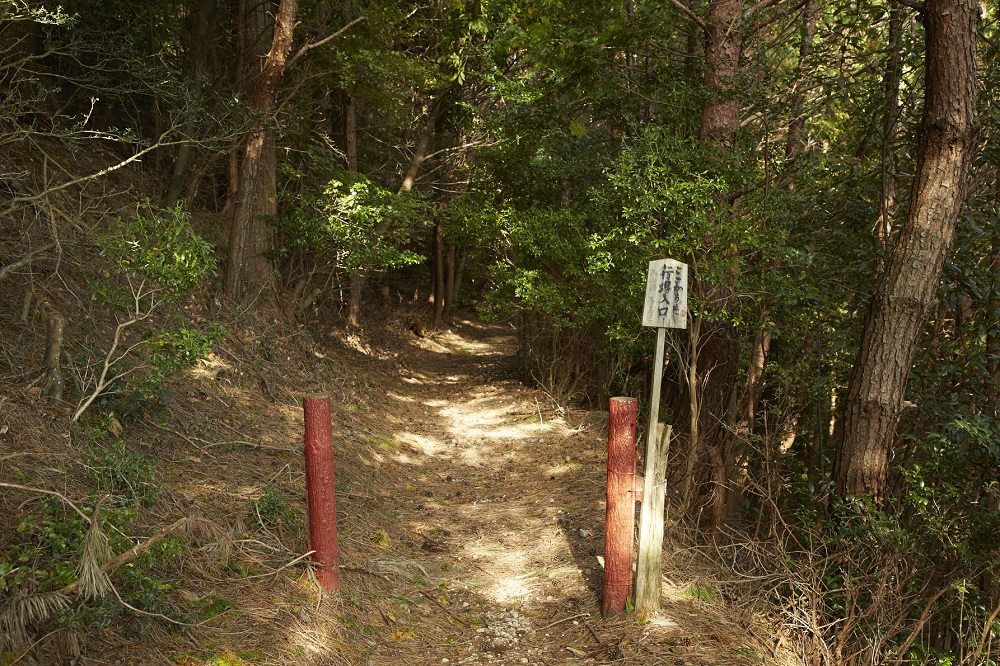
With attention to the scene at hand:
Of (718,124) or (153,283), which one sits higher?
(718,124)

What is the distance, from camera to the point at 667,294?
4.58m

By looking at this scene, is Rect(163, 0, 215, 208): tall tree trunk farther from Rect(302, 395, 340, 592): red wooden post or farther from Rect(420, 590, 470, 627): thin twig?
Rect(420, 590, 470, 627): thin twig

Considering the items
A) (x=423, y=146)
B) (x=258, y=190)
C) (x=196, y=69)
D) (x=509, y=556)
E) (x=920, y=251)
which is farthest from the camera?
(x=423, y=146)

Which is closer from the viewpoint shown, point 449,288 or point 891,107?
point 891,107

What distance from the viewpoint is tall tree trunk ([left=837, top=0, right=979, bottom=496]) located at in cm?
505

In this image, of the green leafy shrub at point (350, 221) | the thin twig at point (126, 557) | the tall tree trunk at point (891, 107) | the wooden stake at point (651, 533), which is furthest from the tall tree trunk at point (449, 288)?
the thin twig at point (126, 557)

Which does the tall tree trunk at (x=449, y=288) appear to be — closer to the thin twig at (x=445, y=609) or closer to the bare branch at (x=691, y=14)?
the bare branch at (x=691, y=14)

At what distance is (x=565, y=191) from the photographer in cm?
1213

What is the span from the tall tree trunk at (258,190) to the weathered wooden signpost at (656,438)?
6844 millimetres

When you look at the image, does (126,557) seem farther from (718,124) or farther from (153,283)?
(718,124)

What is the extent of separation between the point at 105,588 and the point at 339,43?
30.3 ft

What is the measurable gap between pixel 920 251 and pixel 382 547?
482cm

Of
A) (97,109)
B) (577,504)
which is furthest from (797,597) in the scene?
(97,109)

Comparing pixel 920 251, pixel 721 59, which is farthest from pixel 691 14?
pixel 920 251
